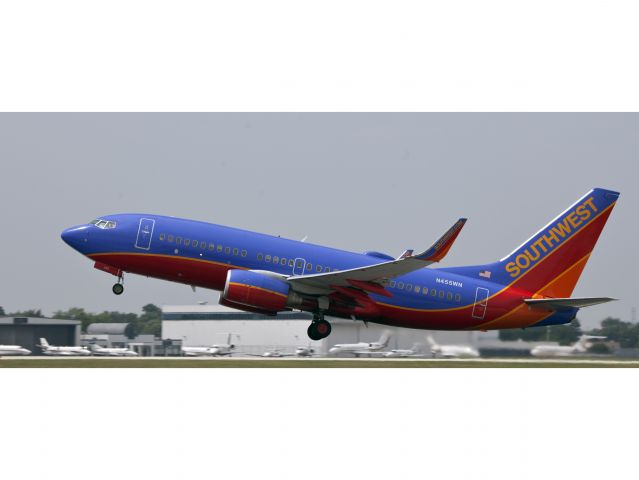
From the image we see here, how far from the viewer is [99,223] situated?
125 feet

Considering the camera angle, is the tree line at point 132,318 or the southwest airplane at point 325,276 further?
the tree line at point 132,318

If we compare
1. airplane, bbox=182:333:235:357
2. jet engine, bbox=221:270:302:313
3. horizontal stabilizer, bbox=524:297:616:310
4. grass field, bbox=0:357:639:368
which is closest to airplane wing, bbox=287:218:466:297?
jet engine, bbox=221:270:302:313

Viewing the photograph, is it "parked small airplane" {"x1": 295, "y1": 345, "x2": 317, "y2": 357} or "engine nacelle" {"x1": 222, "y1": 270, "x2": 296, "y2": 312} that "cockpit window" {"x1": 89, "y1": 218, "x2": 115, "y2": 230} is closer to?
"engine nacelle" {"x1": 222, "y1": 270, "x2": 296, "y2": 312}

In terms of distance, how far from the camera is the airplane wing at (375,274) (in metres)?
33.6

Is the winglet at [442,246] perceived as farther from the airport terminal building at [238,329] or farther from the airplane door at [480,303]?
the airport terminal building at [238,329]

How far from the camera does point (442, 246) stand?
110 ft

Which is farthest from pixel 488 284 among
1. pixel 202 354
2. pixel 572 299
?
pixel 202 354

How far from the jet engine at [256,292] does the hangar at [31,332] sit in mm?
37031

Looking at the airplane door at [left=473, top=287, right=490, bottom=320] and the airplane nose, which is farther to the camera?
the airplane door at [left=473, top=287, right=490, bottom=320]

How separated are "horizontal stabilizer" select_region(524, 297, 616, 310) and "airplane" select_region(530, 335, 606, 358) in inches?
273

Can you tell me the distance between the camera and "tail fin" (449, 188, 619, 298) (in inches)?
1642

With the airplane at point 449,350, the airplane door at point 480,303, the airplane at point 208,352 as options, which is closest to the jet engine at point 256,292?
the airplane door at point 480,303

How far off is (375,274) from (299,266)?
332cm

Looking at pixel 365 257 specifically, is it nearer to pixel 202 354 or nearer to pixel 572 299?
pixel 572 299
